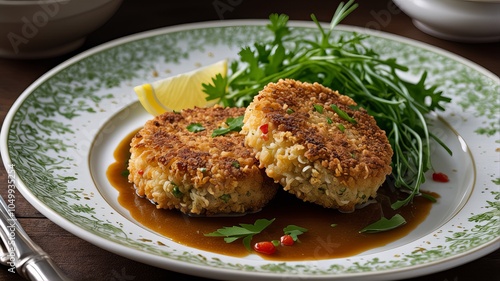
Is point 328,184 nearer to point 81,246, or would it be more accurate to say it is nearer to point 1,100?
point 81,246

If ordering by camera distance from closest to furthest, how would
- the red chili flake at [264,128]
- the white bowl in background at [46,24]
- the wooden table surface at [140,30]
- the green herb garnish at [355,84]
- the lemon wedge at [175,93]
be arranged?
the wooden table surface at [140,30] → the red chili flake at [264,128] → the green herb garnish at [355,84] → the lemon wedge at [175,93] → the white bowl in background at [46,24]

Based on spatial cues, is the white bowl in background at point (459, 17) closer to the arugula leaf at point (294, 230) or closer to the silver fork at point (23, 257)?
the arugula leaf at point (294, 230)

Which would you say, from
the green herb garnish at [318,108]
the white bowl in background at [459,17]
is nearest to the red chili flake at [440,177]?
the green herb garnish at [318,108]

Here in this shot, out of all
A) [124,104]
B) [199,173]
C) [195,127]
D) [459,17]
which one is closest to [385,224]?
[199,173]

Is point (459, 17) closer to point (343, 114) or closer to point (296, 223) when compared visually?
point (343, 114)

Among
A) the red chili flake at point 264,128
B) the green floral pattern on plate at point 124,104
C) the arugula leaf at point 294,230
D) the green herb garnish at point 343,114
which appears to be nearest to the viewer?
the green floral pattern on plate at point 124,104

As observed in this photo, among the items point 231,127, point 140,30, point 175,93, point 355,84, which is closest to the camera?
point 231,127
